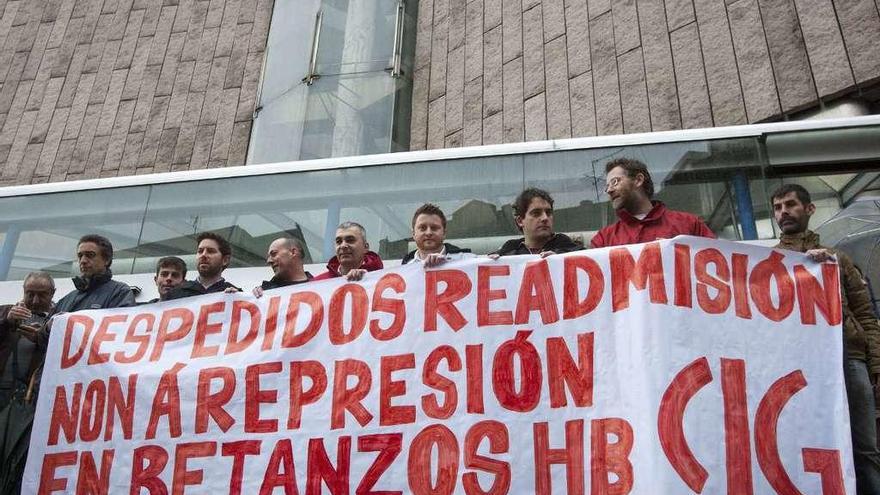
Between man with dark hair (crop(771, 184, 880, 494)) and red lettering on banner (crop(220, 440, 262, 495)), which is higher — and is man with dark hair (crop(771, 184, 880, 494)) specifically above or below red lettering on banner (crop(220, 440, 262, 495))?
above

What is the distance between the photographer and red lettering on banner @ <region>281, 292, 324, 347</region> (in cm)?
395

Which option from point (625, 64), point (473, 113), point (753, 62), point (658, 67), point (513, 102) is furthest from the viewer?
point (473, 113)

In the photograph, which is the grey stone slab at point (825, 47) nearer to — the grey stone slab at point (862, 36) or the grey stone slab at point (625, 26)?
the grey stone slab at point (862, 36)

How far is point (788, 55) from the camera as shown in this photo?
27.0ft

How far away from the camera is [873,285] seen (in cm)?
440

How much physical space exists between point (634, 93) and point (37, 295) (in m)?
7.07

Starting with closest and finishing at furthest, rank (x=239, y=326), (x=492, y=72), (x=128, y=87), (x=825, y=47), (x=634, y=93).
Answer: (x=239, y=326)
(x=825, y=47)
(x=634, y=93)
(x=492, y=72)
(x=128, y=87)

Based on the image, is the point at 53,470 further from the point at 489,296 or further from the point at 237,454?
the point at 489,296

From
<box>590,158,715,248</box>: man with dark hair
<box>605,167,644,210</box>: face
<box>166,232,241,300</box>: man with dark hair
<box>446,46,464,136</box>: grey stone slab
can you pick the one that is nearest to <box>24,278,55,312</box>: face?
<box>166,232,241,300</box>: man with dark hair

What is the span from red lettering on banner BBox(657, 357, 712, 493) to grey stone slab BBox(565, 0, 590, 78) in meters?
7.25

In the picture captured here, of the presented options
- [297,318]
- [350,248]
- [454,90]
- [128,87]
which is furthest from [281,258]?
[128,87]

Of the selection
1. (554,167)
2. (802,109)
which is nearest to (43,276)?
(554,167)

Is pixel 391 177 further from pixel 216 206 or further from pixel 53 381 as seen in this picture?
pixel 53 381

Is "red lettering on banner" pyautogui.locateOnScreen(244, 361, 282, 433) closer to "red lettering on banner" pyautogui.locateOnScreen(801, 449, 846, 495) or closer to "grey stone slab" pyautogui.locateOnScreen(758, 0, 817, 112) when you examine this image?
"red lettering on banner" pyautogui.locateOnScreen(801, 449, 846, 495)
